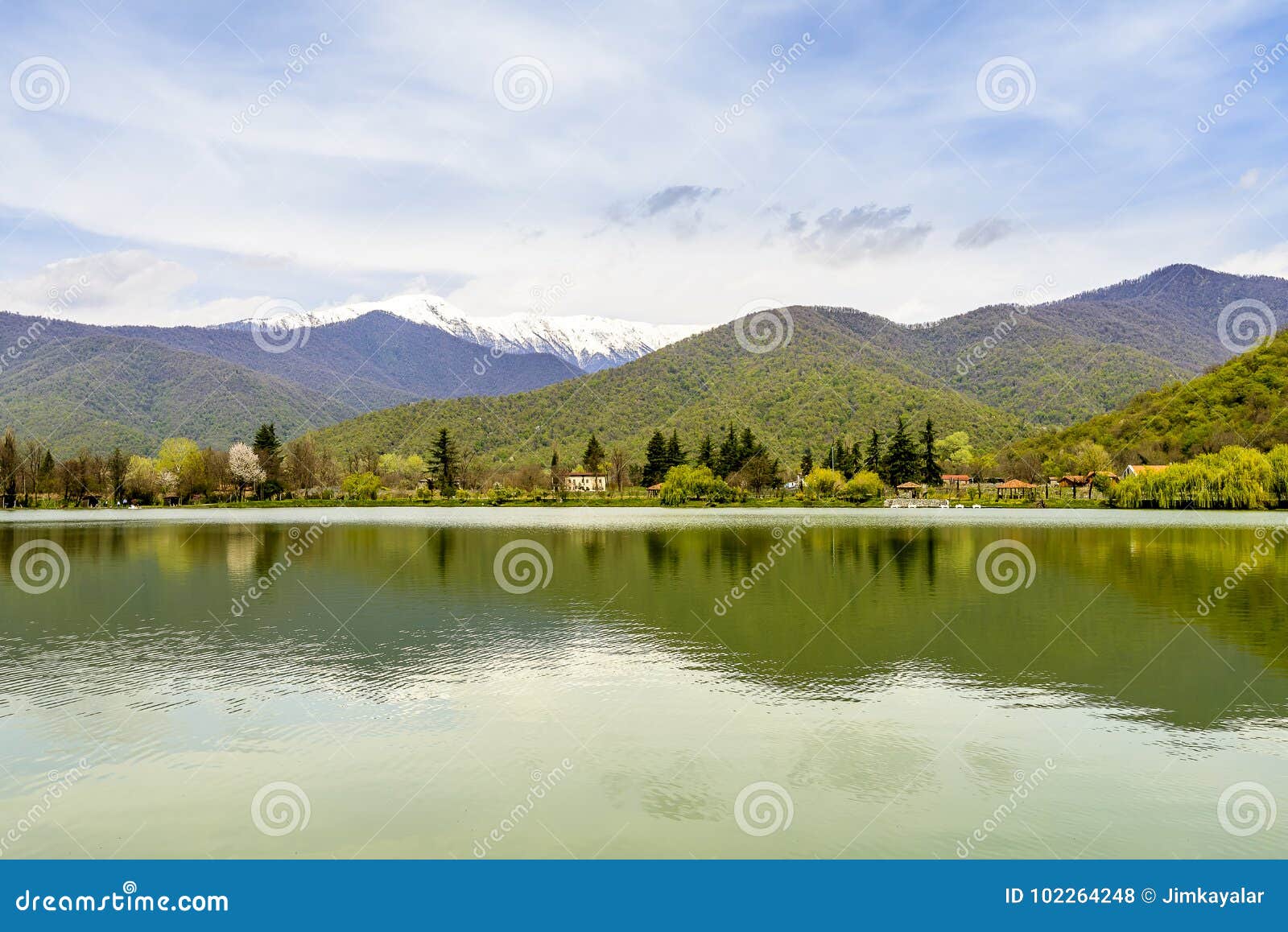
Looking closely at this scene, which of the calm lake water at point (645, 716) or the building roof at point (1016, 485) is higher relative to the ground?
the building roof at point (1016, 485)

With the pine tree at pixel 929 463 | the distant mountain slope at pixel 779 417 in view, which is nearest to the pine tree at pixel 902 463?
the pine tree at pixel 929 463

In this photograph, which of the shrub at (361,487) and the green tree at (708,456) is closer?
the shrub at (361,487)

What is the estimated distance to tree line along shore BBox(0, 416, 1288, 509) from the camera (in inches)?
4673

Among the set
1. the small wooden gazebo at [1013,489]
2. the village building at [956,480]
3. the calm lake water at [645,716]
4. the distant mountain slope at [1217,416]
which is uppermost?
the distant mountain slope at [1217,416]

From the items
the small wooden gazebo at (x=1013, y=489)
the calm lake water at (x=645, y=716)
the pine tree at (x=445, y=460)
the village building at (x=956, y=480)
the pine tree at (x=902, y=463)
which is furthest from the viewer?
the village building at (x=956, y=480)

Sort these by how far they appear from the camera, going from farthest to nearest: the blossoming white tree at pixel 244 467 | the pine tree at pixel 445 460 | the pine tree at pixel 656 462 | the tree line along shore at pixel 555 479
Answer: the pine tree at pixel 656 462 < the pine tree at pixel 445 460 < the blossoming white tree at pixel 244 467 < the tree line along shore at pixel 555 479

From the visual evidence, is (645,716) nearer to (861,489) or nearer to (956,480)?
(861,489)

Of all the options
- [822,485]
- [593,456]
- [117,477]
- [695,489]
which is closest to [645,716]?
[695,489]

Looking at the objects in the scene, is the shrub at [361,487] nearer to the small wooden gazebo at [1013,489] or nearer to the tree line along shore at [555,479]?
the tree line along shore at [555,479]

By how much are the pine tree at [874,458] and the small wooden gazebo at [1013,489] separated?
62.1ft

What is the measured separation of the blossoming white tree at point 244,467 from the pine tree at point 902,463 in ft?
316

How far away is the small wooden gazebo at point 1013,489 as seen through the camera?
431 feet

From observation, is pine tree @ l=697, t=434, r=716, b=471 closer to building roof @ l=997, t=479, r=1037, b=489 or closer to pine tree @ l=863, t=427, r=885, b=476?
pine tree @ l=863, t=427, r=885, b=476
